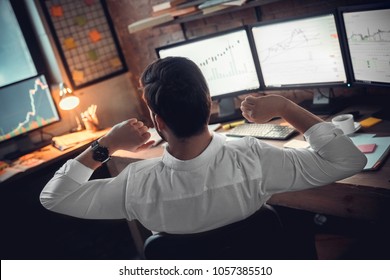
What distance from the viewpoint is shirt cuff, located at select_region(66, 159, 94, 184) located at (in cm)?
123

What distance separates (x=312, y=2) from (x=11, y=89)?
6.29ft

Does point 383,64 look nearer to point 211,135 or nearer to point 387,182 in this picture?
point 387,182

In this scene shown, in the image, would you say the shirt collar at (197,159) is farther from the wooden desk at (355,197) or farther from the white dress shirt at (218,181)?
the wooden desk at (355,197)

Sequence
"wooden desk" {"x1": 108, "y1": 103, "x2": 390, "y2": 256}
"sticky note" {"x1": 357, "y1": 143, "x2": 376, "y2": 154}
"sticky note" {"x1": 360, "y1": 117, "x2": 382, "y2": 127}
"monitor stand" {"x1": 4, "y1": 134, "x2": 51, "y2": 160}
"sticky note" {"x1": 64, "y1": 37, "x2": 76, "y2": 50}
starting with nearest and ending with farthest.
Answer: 1. "wooden desk" {"x1": 108, "y1": 103, "x2": 390, "y2": 256}
2. "sticky note" {"x1": 357, "y1": 143, "x2": 376, "y2": 154}
3. "sticky note" {"x1": 360, "y1": 117, "x2": 382, "y2": 127}
4. "monitor stand" {"x1": 4, "y1": 134, "x2": 51, "y2": 160}
5. "sticky note" {"x1": 64, "y1": 37, "x2": 76, "y2": 50}

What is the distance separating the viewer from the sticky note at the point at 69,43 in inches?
118

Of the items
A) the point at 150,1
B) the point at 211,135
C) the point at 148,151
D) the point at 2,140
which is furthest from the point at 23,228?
the point at 211,135

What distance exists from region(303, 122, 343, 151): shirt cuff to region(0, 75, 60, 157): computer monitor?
217 cm

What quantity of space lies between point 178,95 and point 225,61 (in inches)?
51.1

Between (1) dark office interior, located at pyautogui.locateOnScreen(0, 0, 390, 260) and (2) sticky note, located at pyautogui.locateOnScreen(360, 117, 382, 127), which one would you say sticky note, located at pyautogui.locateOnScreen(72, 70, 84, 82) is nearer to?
(1) dark office interior, located at pyautogui.locateOnScreen(0, 0, 390, 260)

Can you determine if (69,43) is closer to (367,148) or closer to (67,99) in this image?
(67,99)

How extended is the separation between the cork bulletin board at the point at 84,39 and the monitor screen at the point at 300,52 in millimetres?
1389

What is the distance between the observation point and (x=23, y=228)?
304 centimetres

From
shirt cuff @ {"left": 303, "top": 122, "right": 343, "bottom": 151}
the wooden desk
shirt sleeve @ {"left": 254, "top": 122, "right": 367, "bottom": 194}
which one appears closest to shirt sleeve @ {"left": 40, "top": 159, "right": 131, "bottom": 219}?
shirt sleeve @ {"left": 254, "top": 122, "right": 367, "bottom": 194}

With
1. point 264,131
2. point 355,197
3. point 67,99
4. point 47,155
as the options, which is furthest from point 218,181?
point 67,99
